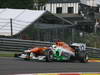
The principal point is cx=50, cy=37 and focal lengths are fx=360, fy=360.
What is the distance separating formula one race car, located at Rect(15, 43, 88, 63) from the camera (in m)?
15.4

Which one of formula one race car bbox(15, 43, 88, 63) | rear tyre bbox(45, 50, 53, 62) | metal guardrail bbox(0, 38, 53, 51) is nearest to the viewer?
formula one race car bbox(15, 43, 88, 63)

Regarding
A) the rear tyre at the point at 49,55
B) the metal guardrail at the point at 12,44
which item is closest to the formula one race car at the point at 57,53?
the rear tyre at the point at 49,55

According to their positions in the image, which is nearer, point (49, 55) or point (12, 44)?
point (49, 55)

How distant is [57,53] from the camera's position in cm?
1628

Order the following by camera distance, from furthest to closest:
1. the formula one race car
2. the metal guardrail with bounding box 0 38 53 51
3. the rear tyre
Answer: the metal guardrail with bounding box 0 38 53 51, the rear tyre, the formula one race car

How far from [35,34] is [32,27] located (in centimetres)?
227

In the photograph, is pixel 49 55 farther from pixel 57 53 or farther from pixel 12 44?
pixel 12 44

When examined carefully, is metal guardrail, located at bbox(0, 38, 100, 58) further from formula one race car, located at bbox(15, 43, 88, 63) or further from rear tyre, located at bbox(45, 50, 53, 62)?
rear tyre, located at bbox(45, 50, 53, 62)

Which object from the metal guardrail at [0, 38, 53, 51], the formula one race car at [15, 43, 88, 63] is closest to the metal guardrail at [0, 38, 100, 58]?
the metal guardrail at [0, 38, 53, 51]

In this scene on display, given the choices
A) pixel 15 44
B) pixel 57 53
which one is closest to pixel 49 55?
pixel 57 53

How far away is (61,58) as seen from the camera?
1644cm

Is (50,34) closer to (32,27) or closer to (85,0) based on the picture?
(32,27)

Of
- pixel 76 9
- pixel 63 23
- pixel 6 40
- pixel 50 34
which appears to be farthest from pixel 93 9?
pixel 6 40

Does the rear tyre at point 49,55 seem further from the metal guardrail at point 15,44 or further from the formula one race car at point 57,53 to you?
the metal guardrail at point 15,44
